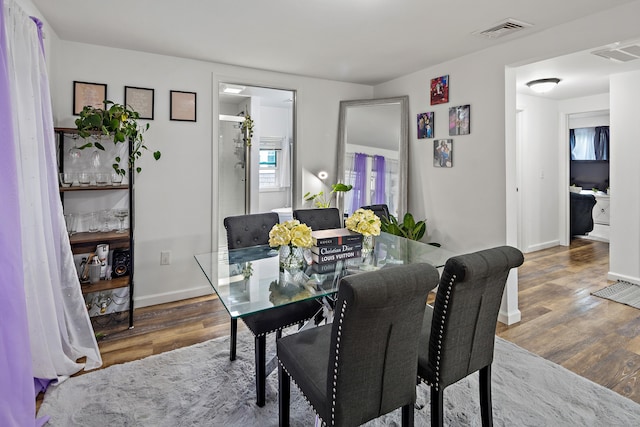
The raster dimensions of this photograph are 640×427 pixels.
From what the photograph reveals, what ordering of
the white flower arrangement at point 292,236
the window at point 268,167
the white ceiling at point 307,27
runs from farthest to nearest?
the window at point 268,167 < the white ceiling at point 307,27 < the white flower arrangement at point 292,236

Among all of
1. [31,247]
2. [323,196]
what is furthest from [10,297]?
[323,196]

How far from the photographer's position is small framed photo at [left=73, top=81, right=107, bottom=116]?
9.73 ft

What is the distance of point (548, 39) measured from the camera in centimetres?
259

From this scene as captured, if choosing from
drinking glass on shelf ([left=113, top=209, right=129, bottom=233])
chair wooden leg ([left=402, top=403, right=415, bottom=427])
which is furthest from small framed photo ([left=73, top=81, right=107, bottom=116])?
chair wooden leg ([left=402, top=403, right=415, bottom=427])

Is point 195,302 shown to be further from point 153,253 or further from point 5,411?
point 5,411

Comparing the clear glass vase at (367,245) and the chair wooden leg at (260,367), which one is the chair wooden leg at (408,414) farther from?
the clear glass vase at (367,245)

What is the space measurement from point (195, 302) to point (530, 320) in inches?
120

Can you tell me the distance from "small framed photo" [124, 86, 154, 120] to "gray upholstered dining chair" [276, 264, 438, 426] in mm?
2854

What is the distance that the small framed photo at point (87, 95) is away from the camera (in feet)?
9.73

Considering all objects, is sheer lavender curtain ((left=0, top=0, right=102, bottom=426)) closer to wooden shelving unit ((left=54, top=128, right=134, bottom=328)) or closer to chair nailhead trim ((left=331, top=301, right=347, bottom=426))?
wooden shelving unit ((left=54, top=128, right=134, bottom=328))

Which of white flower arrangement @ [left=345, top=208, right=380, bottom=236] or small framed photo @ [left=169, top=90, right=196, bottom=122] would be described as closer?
white flower arrangement @ [left=345, top=208, right=380, bottom=236]

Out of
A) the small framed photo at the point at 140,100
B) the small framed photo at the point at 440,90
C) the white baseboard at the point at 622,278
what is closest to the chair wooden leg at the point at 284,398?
the small framed photo at the point at 140,100

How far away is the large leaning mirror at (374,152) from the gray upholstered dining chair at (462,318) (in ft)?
8.06

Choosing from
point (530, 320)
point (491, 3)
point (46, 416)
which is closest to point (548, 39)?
point (491, 3)
